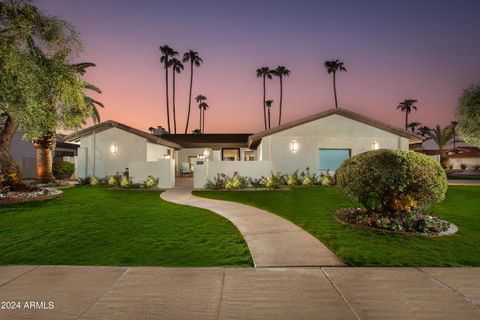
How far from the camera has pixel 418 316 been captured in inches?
144

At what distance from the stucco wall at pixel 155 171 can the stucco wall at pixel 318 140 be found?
605 centimetres

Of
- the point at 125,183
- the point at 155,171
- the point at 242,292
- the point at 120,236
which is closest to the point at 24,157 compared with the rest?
the point at 125,183

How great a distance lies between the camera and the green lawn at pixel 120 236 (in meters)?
5.86

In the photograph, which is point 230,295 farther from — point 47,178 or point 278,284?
point 47,178

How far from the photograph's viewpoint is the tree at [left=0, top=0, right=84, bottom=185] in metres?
12.0

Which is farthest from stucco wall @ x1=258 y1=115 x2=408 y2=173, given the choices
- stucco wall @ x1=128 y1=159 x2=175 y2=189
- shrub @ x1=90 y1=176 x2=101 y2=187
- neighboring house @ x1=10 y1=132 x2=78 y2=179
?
neighboring house @ x1=10 y1=132 x2=78 y2=179

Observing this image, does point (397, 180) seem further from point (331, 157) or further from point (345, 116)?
point (345, 116)

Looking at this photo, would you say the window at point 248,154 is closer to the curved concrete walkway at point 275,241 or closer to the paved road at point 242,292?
the curved concrete walkway at point 275,241

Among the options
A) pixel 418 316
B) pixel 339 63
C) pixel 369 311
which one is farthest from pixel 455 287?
pixel 339 63

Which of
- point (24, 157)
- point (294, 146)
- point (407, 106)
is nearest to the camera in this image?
point (294, 146)

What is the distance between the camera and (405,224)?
7.88 m

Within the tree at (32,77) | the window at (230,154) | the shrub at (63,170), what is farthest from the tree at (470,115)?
the shrub at (63,170)

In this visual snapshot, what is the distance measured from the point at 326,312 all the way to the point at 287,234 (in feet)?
12.4

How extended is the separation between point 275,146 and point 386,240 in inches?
519
